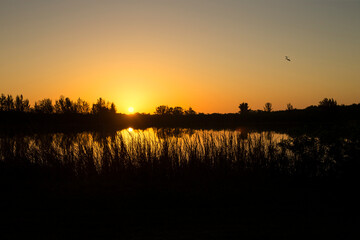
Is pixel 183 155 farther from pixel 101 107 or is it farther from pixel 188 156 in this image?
pixel 101 107

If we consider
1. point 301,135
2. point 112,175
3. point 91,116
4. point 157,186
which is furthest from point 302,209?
point 91,116

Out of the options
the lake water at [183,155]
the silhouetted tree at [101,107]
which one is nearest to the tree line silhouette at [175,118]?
the silhouetted tree at [101,107]

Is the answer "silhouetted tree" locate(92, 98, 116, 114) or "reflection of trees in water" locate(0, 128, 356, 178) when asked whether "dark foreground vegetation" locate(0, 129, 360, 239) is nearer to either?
"reflection of trees in water" locate(0, 128, 356, 178)

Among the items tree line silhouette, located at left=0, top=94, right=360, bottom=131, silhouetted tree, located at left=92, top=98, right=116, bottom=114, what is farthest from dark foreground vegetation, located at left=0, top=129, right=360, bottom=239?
silhouetted tree, located at left=92, top=98, right=116, bottom=114

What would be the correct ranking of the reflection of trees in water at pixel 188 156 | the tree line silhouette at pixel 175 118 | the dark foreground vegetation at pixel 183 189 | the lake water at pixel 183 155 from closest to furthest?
the dark foreground vegetation at pixel 183 189, the reflection of trees in water at pixel 188 156, the lake water at pixel 183 155, the tree line silhouette at pixel 175 118

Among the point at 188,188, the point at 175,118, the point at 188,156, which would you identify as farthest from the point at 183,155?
the point at 175,118

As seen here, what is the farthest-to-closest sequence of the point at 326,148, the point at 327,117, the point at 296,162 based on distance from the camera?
the point at 327,117, the point at 296,162, the point at 326,148

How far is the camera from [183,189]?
19.4 feet

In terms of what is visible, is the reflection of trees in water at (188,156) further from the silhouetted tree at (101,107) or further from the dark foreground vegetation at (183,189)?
the silhouetted tree at (101,107)

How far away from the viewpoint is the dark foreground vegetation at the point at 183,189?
13.0 feet

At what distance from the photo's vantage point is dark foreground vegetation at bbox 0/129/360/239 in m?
3.96

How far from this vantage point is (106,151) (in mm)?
7688

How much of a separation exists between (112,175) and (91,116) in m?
51.2

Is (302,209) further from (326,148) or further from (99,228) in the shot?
(99,228)
